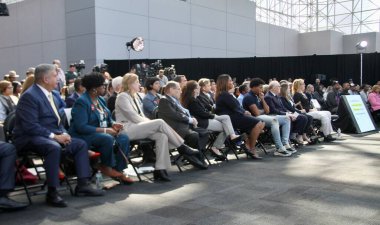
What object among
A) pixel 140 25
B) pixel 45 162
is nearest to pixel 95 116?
pixel 45 162

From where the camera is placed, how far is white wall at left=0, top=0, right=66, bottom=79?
17.1 metres

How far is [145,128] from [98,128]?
2.21 ft

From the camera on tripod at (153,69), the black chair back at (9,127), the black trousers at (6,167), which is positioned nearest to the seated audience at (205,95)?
the black chair back at (9,127)

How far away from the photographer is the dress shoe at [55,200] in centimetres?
390

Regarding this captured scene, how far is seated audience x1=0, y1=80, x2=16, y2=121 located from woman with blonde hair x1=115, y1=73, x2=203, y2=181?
1767mm

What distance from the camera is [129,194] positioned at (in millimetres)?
4422

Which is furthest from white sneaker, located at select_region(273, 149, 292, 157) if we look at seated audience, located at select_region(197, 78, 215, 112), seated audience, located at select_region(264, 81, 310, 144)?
seated audience, located at select_region(197, 78, 215, 112)

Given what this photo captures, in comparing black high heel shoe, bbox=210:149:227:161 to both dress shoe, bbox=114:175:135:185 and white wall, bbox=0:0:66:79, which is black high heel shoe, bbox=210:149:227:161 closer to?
dress shoe, bbox=114:175:135:185

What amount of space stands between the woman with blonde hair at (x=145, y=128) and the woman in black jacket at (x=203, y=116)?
1.04m

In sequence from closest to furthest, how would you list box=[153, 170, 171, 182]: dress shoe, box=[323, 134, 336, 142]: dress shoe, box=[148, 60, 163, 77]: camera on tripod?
box=[153, 170, 171, 182]: dress shoe < box=[323, 134, 336, 142]: dress shoe < box=[148, 60, 163, 77]: camera on tripod

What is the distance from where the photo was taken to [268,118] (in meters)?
7.18

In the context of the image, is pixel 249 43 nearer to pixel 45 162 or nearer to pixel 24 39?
pixel 24 39

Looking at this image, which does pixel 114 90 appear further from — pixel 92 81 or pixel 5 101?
pixel 92 81

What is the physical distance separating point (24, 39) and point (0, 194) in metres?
16.5
